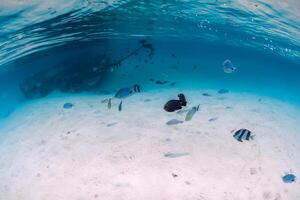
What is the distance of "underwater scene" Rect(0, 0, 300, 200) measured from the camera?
11406 millimetres

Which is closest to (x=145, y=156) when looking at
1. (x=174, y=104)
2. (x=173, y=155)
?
(x=173, y=155)

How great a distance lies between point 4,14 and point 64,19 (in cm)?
406

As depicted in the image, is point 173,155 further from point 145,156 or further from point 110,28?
point 110,28

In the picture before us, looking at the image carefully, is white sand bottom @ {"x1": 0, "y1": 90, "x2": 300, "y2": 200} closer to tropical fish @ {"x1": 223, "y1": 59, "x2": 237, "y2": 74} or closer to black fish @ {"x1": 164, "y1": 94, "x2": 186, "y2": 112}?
black fish @ {"x1": 164, "y1": 94, "x2": 186, "y2": 112}

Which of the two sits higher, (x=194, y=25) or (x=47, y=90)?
(x=194, y=25)

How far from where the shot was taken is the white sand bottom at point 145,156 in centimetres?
1110

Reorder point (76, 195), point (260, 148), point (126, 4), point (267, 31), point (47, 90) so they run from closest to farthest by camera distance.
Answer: point (76, 195) < point (260, 148) < point (126, 4) < point (267, 31) < point (47, 90)

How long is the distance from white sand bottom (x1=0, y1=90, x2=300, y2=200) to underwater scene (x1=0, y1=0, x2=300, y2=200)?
60 millimetres

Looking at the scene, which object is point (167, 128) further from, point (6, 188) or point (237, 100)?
point (237, 100)

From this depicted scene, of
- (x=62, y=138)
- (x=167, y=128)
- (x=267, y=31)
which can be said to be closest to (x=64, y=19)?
(x=62, y=138)

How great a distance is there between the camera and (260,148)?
1451cm

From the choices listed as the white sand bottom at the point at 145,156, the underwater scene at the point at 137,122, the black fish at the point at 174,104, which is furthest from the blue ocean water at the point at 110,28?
the black fish at the point at 174,104

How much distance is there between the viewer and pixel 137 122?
16.5m

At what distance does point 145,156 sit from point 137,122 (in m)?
3.84
